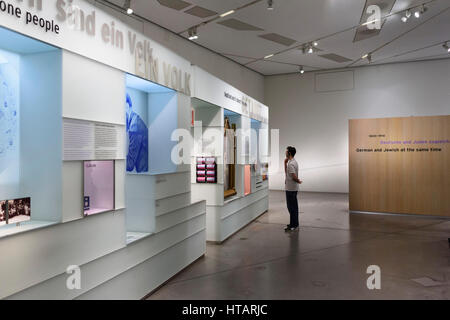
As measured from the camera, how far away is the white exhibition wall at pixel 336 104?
37.5ft

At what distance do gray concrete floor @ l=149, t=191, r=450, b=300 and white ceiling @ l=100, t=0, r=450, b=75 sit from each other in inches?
175

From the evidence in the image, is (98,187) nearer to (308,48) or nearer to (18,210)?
(18,210)

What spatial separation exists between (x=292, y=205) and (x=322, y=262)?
1.97 m

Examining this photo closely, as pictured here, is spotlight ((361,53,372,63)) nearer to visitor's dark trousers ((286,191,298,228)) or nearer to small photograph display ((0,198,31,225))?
visitor's dark trousers ((286,191,298,228))

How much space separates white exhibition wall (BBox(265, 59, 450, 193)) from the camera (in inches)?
450

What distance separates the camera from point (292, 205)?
6547 mm

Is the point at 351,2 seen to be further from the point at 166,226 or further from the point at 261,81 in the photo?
the point at 261,81

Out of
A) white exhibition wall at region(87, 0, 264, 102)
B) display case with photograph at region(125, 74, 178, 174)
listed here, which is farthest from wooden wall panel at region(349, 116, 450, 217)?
display case with photograph at region(125, 74, 178, 174)

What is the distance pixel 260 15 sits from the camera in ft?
23.8

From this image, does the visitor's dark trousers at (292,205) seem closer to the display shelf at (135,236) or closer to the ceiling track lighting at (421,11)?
the display shelf at (135,236)

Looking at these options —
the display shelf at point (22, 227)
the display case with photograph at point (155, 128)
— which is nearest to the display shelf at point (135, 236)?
the display case with photograph at point (155, 128)

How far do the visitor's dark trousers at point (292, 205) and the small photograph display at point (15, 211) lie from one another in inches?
190

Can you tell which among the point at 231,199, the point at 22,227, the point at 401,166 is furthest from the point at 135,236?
the point at 401,166

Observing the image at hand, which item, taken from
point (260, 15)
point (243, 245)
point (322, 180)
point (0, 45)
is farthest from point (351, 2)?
point (322, 180)
